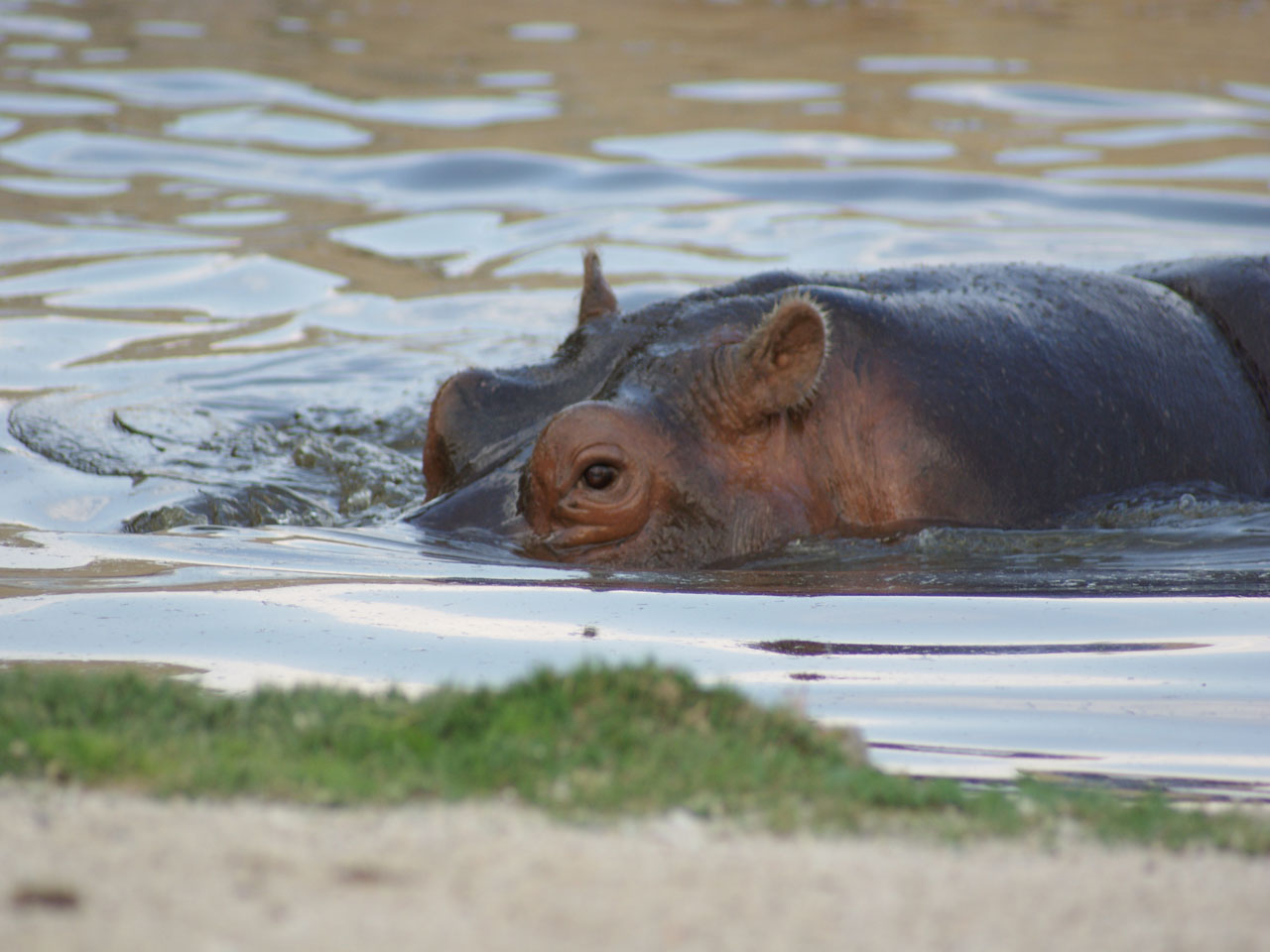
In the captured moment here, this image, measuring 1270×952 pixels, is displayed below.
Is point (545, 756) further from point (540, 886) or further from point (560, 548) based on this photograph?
point (560, 548)

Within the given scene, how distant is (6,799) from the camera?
7.54 feet

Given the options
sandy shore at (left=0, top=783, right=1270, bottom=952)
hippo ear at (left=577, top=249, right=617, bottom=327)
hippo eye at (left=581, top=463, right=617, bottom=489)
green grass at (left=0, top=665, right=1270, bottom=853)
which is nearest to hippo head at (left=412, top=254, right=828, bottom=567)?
hippo eye at (left=581, top=463, right=617, bottom=489)

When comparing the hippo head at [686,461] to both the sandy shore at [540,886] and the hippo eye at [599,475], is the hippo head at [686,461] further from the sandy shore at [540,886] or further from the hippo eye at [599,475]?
the sandy shore at [540,886]

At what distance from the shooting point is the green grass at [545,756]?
7.87 ft

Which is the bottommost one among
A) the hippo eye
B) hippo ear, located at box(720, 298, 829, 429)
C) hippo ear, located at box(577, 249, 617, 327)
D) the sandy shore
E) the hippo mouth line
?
the sandy shore

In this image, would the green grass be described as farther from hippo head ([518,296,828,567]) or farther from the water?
hippo head ([518,296,828,567])

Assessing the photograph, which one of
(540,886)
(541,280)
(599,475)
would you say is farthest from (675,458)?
(541,280)

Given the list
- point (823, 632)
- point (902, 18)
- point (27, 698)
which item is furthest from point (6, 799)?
point (902, 18)

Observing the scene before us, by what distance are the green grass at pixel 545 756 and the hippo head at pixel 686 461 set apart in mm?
1913

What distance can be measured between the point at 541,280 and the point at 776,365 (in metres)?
5.71

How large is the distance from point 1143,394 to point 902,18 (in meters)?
15.5

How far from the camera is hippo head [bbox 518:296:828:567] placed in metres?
4.70

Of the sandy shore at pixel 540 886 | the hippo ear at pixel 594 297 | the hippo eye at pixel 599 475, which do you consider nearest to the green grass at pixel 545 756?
the sandy shore at pixel 540 886

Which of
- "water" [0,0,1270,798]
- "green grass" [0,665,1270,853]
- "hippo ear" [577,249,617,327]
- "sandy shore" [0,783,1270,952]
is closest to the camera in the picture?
"sandy shore" [0,783,1270,952]
